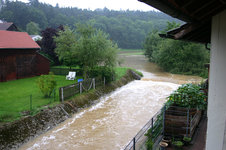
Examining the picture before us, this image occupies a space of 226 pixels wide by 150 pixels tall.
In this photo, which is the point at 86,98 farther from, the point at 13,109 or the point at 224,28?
the point at 224,28

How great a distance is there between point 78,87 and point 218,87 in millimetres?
13870

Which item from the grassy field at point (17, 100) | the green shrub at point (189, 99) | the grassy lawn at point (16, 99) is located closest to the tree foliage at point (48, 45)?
the grassy lawn at point (16, 99)

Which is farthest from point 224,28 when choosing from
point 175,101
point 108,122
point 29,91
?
point 29,91

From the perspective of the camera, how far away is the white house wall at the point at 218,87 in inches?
141

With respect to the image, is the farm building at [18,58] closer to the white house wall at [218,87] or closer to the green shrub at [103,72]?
the green shrub at [103,72]

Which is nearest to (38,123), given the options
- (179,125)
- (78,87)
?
(78,87)

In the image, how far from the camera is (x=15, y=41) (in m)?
21.6

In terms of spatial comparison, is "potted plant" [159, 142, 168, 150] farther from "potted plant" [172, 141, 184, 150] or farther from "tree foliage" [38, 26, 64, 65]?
"tree foliage" [38, 26, 64, 65]

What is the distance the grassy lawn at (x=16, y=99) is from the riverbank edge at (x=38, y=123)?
2.24ft

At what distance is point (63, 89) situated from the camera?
14.5 meters

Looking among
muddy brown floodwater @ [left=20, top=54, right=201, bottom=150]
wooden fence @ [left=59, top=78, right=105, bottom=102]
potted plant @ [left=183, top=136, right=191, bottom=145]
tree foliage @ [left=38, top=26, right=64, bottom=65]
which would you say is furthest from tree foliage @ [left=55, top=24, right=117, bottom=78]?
potted plant @ [left=183, top=136, right=191, bottom=145]

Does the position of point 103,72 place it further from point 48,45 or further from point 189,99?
point 48,45

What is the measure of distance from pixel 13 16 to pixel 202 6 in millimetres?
83282

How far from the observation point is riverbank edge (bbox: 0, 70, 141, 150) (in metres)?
9.66
